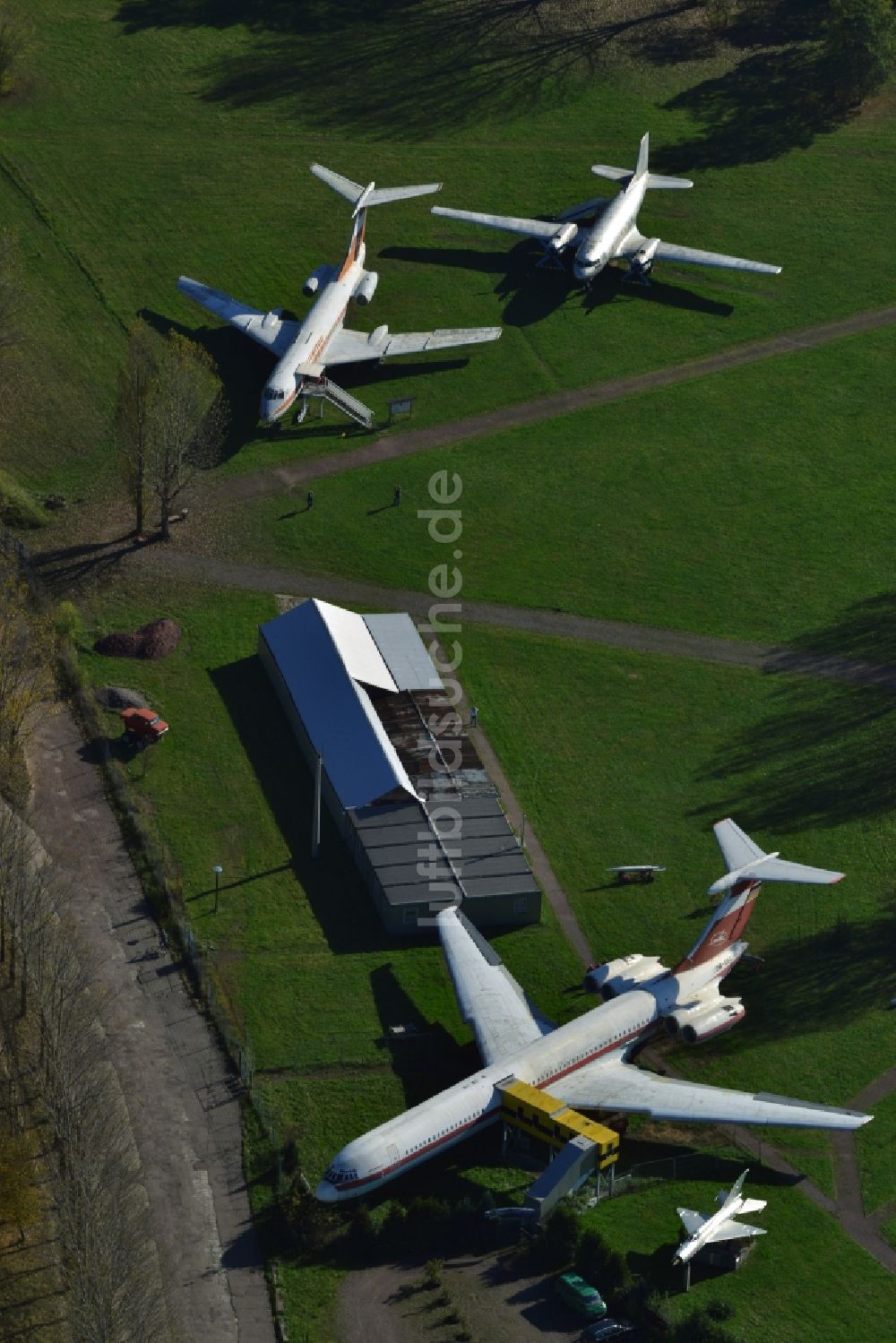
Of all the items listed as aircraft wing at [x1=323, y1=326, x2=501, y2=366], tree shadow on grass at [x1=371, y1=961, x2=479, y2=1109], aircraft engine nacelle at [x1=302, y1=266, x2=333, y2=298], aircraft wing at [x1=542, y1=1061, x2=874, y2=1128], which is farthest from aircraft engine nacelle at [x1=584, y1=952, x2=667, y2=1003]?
aircraft engine nacelle at [x1=302, y1=266, x2=333, y2=298]

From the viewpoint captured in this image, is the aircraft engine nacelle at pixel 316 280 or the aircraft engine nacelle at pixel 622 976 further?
the aircraft engine nacelle at pixel 316 280

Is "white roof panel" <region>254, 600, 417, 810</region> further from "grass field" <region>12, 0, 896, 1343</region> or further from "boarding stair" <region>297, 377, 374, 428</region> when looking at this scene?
"boarding stair" <region>297, 377, 374, 428</region>

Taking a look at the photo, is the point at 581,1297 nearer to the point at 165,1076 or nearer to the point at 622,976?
the point at 622,976

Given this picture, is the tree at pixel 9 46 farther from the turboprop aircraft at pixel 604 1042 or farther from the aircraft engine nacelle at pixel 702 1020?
the aircraft engine nacelle at pixel 702 1020

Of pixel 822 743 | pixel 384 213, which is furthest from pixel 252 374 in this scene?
pixel 822 743

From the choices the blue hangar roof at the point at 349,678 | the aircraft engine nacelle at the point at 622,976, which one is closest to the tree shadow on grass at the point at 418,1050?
the aircraft engine nacelle at the point at 622,976

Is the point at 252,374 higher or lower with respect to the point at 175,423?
lower
